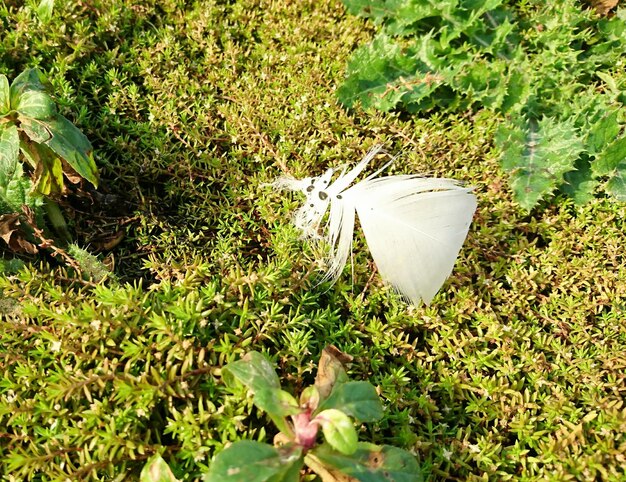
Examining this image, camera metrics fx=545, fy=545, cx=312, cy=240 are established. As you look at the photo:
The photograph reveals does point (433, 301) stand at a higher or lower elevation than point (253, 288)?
lower

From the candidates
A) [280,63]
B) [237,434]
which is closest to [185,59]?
[280,63]

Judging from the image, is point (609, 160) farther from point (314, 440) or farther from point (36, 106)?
point (36, 106)

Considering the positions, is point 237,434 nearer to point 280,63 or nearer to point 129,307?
point 129,307

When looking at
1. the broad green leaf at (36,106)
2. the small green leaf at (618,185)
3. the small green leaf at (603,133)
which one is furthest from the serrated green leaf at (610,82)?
the broad green leaf at (36,106)

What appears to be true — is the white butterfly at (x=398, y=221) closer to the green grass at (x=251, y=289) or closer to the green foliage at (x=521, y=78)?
the green grass at (x=251, y=289)

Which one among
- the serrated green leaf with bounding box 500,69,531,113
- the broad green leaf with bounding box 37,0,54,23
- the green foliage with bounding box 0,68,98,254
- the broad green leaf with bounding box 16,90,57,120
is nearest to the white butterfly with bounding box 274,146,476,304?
the serrated green leaf with bounding box 500,69,531,113

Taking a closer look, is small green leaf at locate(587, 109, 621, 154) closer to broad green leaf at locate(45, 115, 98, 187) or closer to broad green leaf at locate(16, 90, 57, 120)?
broad green leaf at locate(45, 115, 98, 187)

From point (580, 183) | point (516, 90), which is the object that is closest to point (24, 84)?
point (516, 90)
